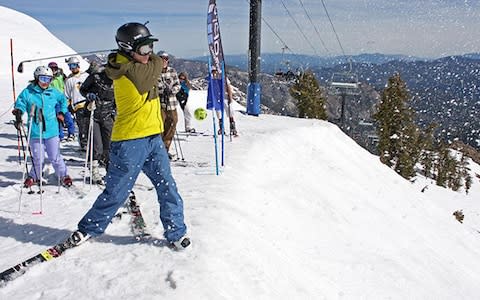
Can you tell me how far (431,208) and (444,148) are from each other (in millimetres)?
77163

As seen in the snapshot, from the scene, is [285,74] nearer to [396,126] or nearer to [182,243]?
[396,126]

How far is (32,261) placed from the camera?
4.40m

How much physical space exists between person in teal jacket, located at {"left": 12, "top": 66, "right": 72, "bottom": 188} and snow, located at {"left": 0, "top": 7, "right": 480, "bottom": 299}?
68cm

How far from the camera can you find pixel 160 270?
13.8 ft

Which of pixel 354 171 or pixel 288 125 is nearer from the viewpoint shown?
pixel 354 171

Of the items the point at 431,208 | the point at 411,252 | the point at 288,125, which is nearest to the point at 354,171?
the point at 431,208

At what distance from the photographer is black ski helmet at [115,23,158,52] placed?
412 centimetres

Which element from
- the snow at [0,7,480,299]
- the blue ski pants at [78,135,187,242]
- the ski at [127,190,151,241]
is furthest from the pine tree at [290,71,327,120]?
the blue ski pants at [78,135,187,242]

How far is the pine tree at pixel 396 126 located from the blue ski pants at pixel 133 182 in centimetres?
4165

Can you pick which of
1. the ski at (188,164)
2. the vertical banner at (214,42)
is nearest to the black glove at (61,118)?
the ski at (188,164)

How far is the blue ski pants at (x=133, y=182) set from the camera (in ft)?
14.6

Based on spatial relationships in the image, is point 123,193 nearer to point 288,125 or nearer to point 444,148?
point 288,125

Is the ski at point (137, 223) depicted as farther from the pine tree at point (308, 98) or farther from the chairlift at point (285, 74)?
the pine tree at point (308, 98)

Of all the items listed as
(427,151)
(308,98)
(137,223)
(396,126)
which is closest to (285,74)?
(308,98)
